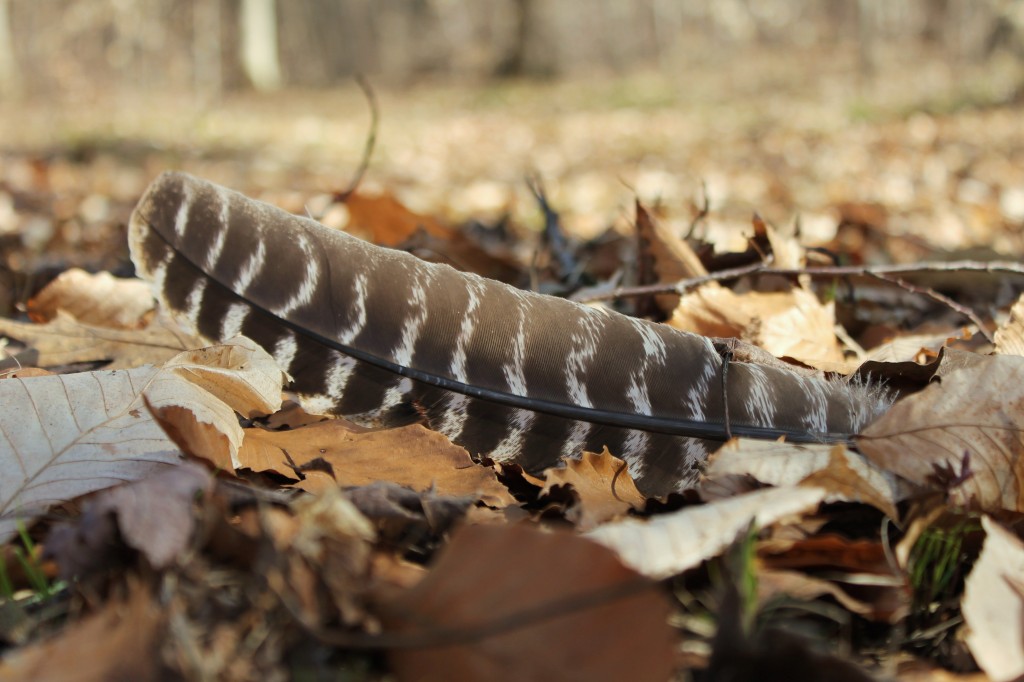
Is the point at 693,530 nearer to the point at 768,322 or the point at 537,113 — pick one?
the point at 768,322

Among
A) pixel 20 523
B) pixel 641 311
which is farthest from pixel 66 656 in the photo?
pixel 641 311

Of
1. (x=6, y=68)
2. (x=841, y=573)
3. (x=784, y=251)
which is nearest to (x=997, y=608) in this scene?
(x=841, y=573)

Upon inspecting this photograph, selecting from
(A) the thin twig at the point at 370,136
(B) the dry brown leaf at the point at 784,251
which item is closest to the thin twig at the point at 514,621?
(B) the dry brown leaf at the point at 784,251

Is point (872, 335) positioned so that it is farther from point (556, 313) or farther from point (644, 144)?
point (644, 144)

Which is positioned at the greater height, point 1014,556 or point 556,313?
point 556,313

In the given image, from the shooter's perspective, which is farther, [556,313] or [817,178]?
[817,178]

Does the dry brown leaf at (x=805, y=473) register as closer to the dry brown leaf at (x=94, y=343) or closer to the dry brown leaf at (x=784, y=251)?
→ the dry brown leaf at (x=784, y=251)
